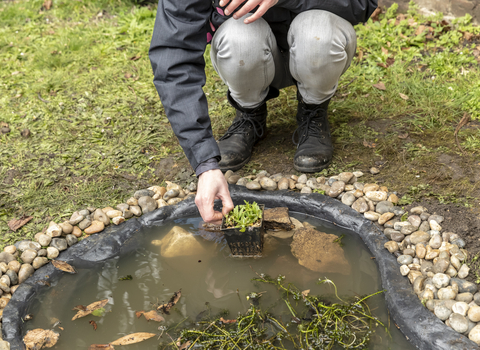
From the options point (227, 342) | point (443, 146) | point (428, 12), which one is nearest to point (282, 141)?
point (443, 146)

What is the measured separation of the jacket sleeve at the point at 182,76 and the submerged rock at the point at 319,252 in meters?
0.60

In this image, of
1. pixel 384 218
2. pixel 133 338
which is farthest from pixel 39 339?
pixel 384 218

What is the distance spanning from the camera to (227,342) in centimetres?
159

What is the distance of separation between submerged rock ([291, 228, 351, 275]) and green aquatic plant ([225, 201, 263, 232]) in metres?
0.27

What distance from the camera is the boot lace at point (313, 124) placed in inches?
97.1

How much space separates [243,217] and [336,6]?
1.16m

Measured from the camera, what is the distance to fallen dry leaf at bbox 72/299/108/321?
177 cm

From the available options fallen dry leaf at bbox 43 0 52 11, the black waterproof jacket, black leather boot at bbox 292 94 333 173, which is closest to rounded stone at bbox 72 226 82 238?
the black waterproof jacket

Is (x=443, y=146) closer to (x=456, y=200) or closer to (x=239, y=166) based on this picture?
(x=456, y=200)

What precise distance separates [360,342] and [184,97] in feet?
4.02

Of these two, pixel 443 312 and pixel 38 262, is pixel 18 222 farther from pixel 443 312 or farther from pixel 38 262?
pixel 443 312

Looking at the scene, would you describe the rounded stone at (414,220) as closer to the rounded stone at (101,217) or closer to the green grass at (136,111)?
the green grass at (136,111)

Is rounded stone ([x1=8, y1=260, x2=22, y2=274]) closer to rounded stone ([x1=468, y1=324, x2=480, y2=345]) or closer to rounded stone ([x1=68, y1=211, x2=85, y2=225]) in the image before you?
rounded stone ([x1=68, y1=211, x2=85, y2=225])

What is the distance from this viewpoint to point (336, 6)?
206 centimetres
